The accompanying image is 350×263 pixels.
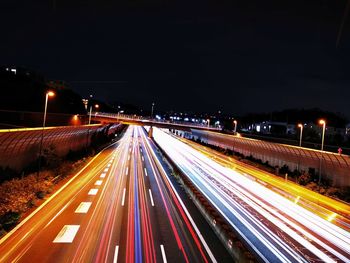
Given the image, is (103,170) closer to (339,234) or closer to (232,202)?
(232,202)

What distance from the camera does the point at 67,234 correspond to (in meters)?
16.8

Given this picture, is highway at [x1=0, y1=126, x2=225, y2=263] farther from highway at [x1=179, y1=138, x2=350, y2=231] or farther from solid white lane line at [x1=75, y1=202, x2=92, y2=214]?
highway at [x1=179, y1=138, x2=350, y2=231]

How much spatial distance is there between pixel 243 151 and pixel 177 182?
34.0 meters

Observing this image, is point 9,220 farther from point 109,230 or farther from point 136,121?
point 136,121

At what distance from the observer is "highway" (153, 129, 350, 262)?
16391mm

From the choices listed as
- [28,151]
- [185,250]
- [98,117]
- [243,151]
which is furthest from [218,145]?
[185,250]

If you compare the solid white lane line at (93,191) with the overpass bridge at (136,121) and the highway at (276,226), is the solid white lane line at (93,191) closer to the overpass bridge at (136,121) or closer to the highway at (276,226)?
the highway at (276,226)

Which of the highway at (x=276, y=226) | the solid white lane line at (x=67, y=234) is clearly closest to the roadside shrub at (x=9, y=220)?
the solid white lane line at (x=67, y=234)

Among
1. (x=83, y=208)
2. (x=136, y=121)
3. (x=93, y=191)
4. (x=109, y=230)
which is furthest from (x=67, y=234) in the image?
(x=136, y=121)

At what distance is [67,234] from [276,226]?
11.7 m

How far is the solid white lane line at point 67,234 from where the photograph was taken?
52.0ft

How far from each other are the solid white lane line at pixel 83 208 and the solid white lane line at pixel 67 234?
3.27m

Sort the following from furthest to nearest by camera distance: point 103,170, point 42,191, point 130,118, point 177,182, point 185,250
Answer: point 130,118 < point 103,170 < point 177,182 < point 42,191 < point 185,250

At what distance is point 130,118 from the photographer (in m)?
96.5
